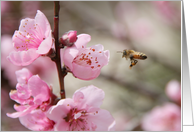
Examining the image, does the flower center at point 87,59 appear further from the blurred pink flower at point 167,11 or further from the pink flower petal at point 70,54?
the blurred pink flower at point 167,11

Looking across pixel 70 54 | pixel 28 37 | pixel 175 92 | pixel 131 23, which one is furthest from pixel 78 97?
pixel 131 23

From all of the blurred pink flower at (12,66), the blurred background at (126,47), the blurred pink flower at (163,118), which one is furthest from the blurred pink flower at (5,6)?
the blurred pink flower at (163,118)

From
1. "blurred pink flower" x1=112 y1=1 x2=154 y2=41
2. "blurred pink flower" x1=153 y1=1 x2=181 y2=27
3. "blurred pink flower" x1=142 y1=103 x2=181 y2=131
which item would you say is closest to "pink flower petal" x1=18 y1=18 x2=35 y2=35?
"blurred pink flower" x1=142 y1=103 x2=181 y2=131

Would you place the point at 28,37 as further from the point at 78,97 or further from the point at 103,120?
the point at 103,120

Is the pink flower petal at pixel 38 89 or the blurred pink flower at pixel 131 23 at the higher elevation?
the blurred pink flower at pixel 131 23

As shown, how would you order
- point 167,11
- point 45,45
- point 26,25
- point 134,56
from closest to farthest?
point 45,45, point 26,25, point 134,56, point 167,11
